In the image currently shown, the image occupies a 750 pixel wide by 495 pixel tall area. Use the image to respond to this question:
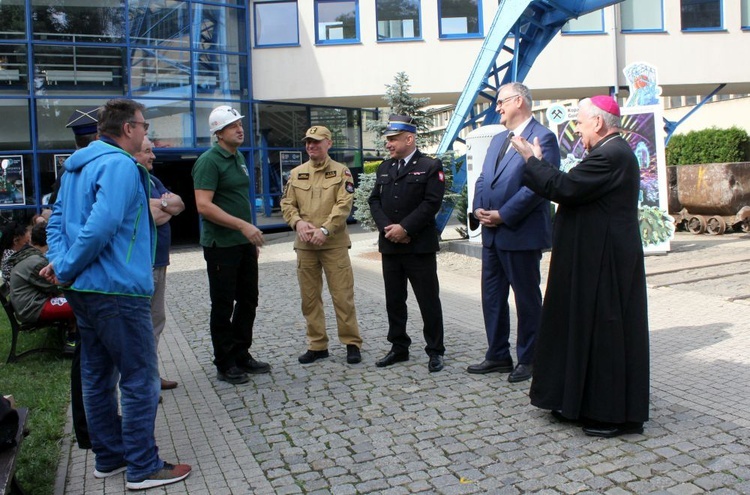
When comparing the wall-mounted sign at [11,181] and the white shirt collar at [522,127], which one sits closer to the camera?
the white shirt collar at [522,127]

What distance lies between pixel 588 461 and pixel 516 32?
1183cm

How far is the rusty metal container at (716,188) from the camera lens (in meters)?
16.2

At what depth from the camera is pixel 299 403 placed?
5.34 metres

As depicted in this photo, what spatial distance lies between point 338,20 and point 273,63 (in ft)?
7.14

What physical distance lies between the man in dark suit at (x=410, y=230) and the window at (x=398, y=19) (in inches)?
625

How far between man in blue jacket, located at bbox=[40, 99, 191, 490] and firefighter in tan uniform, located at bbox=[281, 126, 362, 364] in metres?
2.31

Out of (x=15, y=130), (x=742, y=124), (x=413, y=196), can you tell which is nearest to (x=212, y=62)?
(x=15, y=130)

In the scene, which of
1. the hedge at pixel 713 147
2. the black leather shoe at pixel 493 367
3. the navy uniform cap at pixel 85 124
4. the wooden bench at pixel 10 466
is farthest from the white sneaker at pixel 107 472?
the hedge at pixel 713 147

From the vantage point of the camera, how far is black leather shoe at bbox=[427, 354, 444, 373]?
5.98 m

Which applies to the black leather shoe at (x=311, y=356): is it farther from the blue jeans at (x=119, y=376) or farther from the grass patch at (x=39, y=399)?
the blue jeans at (x=119, y=376)

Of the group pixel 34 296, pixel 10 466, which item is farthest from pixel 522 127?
pixel 34 296

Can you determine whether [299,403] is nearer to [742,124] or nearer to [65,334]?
[65,334]

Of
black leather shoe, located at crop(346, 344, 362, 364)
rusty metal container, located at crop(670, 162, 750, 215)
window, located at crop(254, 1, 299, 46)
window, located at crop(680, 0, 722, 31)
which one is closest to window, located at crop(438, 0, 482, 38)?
window, located at crop(254, 1, 299, 46)

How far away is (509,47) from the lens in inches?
592
